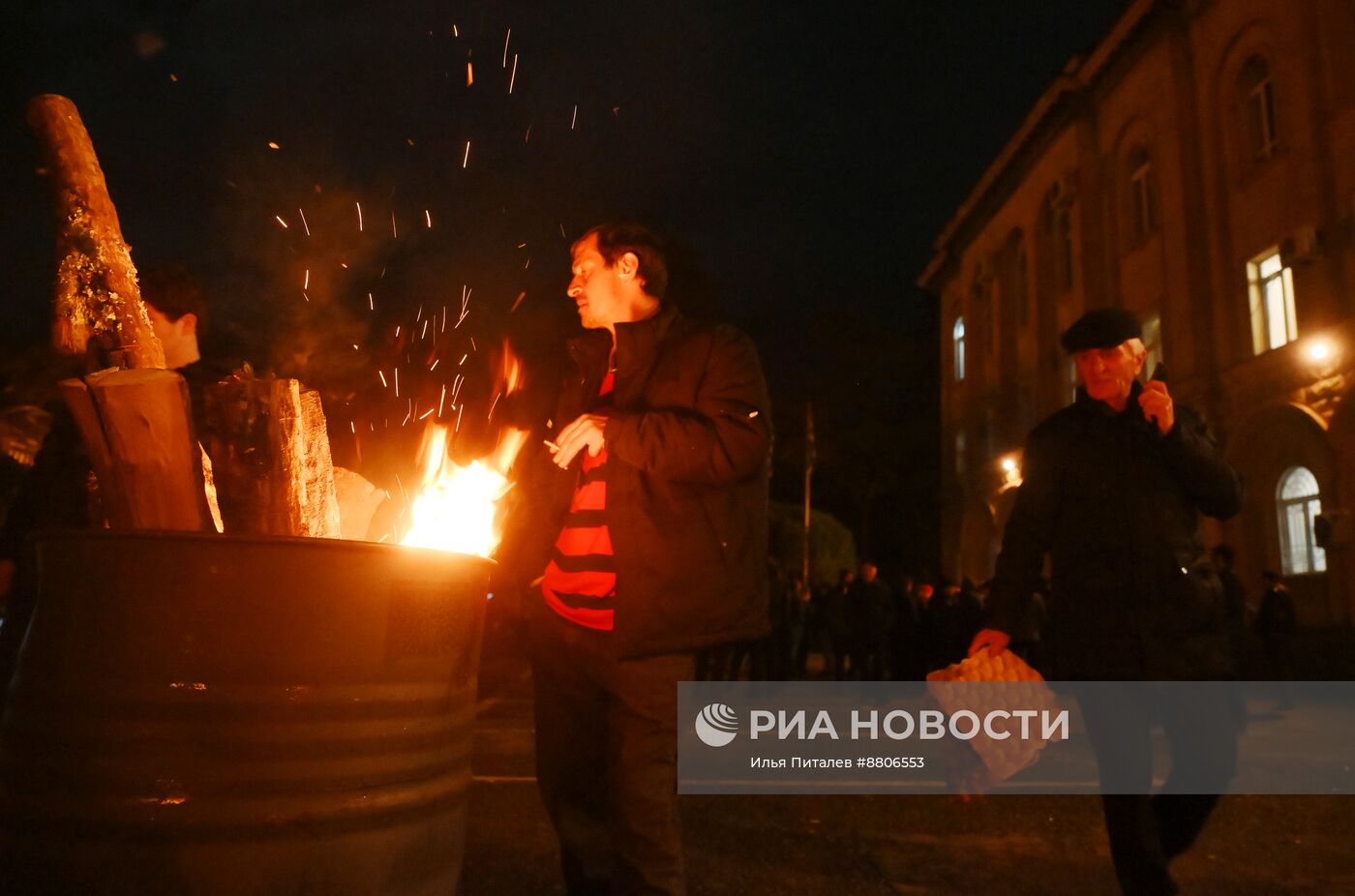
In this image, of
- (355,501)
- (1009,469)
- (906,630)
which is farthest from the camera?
(1009,469)

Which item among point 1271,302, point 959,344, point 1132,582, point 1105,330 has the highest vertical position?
point 959,344

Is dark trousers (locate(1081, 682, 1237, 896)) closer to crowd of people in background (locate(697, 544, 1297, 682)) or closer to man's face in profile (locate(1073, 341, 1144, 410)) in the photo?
man's face in profile (locate(1073, 341, 1144, 410))

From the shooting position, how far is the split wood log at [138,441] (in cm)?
Answer: 225

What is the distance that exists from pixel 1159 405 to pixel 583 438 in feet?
5.16

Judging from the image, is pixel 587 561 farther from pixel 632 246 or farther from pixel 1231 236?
pixel 1231 236

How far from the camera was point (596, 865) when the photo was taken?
2.78 metres

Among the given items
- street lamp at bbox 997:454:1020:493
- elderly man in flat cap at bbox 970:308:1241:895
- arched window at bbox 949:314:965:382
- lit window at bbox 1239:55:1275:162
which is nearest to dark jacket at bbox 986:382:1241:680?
elderly man in flat cap at bbox 970:308:1241:895

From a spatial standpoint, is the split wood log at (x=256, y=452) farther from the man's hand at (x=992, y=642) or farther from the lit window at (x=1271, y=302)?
the lit window at (x=1271, y=302)

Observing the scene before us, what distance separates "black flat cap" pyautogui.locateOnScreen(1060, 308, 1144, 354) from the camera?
304 cm

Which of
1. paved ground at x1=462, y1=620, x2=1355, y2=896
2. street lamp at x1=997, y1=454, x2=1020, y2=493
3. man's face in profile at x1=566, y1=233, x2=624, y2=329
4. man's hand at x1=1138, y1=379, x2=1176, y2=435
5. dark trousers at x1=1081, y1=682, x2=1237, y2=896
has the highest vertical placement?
street lamp at x1=997, y1=454, x2=1020, y2=493

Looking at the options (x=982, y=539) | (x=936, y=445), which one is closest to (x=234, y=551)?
(x=982, y=539)

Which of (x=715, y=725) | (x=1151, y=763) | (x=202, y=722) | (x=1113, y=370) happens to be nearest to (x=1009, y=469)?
(x=715, y=725)

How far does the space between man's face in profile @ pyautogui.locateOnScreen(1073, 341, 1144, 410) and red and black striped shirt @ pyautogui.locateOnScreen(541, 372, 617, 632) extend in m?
1.47

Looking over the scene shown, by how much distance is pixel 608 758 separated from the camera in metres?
2.65
